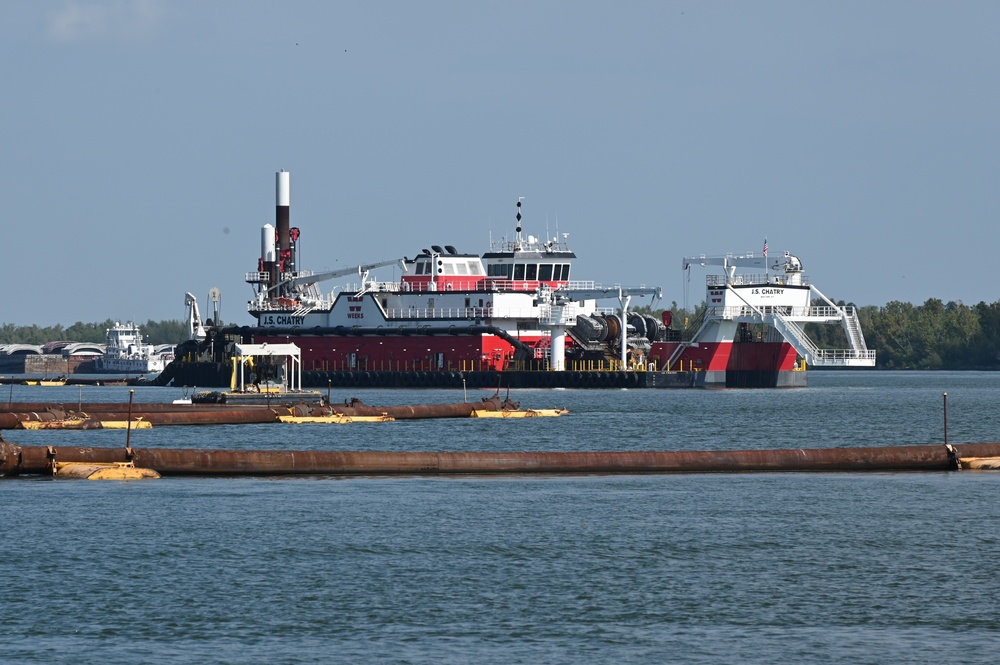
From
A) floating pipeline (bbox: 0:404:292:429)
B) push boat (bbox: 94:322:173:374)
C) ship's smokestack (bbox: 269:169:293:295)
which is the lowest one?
floating pipeline (bbox: 0:404:292:429)

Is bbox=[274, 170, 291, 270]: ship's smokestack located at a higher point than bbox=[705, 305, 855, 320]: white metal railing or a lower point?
higher

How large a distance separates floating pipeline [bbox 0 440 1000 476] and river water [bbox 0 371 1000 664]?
0.56 m

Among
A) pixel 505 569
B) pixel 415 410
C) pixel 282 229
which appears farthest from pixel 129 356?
pixel 505 569

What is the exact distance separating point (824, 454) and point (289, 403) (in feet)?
112

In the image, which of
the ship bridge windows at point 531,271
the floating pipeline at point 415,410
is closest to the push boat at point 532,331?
the ship bridge windows at point 531,271

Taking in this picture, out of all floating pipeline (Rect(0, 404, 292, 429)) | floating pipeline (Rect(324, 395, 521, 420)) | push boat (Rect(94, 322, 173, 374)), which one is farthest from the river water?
push boat (Rect(94, 322, 173, 374))

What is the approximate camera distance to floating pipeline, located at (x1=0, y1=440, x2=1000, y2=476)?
39.5 metres

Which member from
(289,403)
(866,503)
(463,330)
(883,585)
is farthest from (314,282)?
(883,585)

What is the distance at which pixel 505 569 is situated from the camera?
26.4 m

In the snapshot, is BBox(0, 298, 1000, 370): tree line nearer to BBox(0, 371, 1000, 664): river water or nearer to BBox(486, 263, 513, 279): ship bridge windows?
BBox(486, 263, 513, 279): ship bridge windows

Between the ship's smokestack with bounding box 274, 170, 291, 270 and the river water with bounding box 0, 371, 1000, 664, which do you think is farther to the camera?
the ship's smokestack with bounding box 274, 170, 291, 270

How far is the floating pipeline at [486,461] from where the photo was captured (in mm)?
39469

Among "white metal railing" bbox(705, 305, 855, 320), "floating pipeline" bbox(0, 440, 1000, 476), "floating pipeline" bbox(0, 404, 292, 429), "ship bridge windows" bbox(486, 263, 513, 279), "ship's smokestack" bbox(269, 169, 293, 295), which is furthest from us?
"ship's smokestack" bbox(269, 169, 293, 295)

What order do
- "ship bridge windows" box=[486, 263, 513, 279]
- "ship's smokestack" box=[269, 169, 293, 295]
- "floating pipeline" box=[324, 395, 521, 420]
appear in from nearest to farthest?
"floating pipeline" box=[324, 395, 521, 420] → "ship bridge windows" box=[486, 263, 513, 279] → "ship's smokestack" box=[269, 169, 293, 295]
